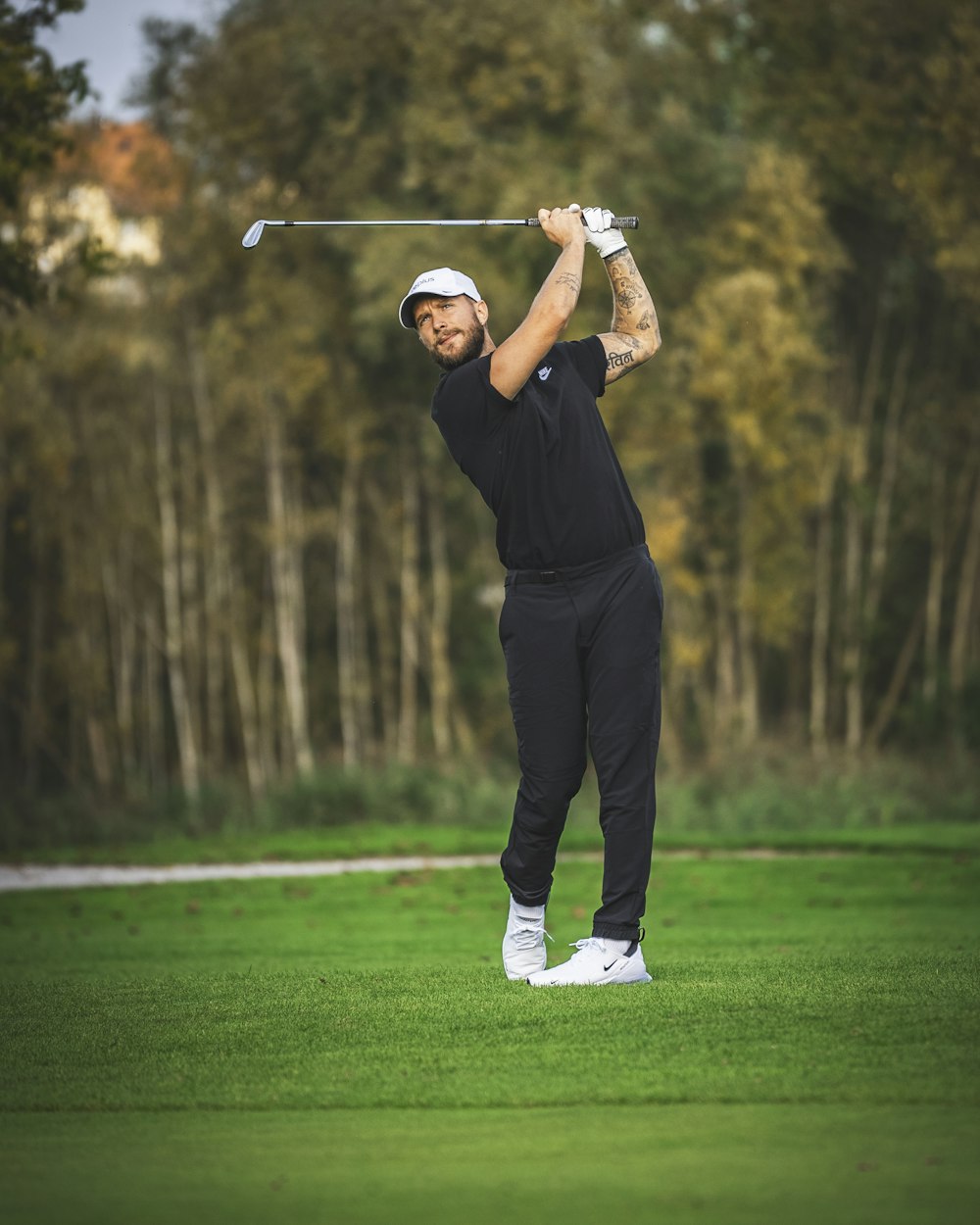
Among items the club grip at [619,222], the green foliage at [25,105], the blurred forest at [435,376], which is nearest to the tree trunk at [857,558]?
the blurred forest at [435,376]

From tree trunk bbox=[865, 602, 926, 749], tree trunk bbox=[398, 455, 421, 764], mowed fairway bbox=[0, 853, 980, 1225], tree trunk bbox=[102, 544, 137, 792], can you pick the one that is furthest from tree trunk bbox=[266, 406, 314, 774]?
mowed fairway bbox=[0, 853, 980, 1225]

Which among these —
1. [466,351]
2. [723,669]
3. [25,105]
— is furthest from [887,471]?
[466,351]

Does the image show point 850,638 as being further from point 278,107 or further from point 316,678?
point 278,107

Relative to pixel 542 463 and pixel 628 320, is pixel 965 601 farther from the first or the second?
pixel 542 463

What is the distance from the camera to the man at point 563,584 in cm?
459

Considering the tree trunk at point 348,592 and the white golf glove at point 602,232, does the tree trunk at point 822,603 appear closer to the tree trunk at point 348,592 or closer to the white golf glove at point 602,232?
the tree trunk at point 348,592

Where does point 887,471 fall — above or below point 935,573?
above

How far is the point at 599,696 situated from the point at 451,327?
1058 millimetres

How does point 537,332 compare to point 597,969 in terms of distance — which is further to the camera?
point 597,969

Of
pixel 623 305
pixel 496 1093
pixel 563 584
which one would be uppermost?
Answer: pixel 623 305

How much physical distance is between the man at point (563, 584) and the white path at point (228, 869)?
25.2 ft

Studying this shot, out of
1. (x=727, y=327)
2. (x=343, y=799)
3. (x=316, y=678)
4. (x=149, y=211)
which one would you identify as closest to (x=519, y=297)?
(x=727, y=327)

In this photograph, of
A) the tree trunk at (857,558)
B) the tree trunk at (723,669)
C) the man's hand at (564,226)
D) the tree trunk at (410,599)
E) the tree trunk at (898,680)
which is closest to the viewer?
the man's hand at (564,226)

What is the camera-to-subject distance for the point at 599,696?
4676 millimetres
